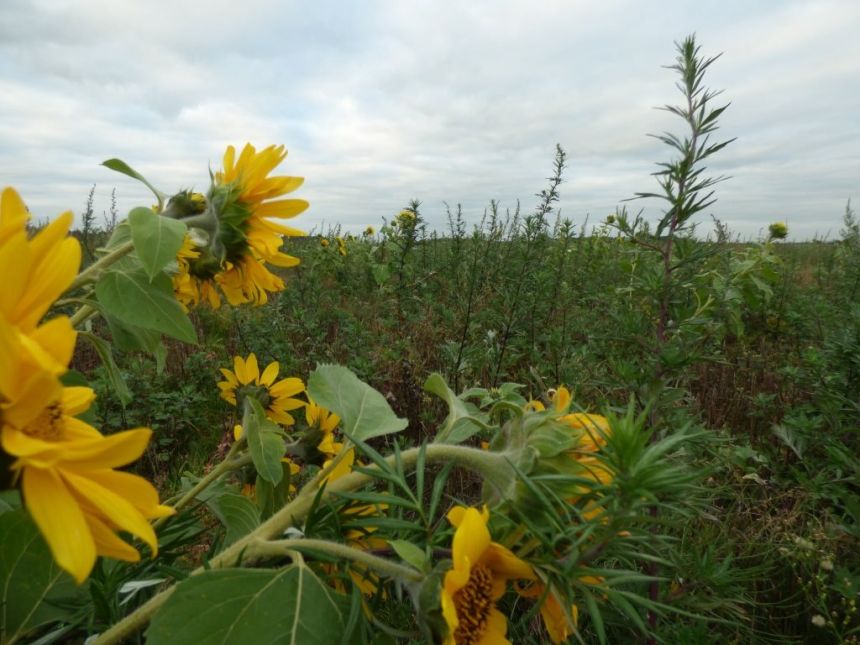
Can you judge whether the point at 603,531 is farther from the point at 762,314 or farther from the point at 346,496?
the point at 762,314

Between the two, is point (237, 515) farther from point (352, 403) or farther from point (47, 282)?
point (47, 282)

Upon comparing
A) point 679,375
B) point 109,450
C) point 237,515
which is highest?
point 109,450

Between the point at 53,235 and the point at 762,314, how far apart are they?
12.8 feet

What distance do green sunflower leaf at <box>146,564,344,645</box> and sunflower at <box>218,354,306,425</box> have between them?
0.80 m

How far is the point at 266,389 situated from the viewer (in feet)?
4.56

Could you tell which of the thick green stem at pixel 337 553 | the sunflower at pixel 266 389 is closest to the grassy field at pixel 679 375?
the thick green stem at pixel 337 553

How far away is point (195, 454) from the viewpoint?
2.04 metres

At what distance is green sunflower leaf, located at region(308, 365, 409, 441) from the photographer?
0.77 metres

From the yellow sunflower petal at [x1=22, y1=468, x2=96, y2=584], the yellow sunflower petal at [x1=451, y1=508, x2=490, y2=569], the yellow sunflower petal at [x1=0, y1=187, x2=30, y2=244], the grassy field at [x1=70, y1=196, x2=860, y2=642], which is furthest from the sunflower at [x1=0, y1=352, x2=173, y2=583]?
the grassy field at [x1=70, y1=196, x2=860, y2=642]

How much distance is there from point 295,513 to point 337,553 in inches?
4.3

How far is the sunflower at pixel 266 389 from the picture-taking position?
137 cm

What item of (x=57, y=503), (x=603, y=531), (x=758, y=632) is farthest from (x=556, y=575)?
(x=758, y=632)

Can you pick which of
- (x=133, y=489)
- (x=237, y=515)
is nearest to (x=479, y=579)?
(x=133, y=489)

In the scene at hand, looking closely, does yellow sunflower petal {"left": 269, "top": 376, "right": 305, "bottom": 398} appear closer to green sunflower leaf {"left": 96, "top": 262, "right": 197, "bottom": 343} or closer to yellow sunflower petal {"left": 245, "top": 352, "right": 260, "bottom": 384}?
yellow sunflower petal {"left": 245, "top": 352, "right": 260, "bottom": 384}
